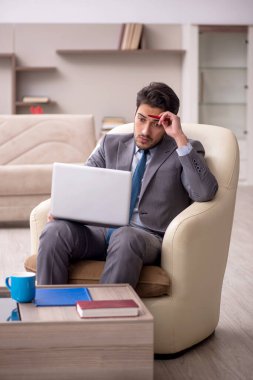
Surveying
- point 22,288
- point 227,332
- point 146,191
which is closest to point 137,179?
point 146,191

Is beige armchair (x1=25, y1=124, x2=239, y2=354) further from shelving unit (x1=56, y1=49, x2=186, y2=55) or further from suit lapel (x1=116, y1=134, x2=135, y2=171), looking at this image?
shelving unit (x1=56, y1=49, x2=186, y2=55)

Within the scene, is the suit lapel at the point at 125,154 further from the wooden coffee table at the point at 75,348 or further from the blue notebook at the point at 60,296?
the wooden coffee table at the point at 75,348

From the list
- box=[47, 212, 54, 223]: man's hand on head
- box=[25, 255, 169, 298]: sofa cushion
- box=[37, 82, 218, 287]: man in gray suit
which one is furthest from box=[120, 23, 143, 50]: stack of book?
box=[25, 255, 169, 298]: sofa cushion

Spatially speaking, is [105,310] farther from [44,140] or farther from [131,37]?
[131,37]

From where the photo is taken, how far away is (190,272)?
2711 mm

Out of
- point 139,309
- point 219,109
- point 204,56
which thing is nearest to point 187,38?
point 204,56

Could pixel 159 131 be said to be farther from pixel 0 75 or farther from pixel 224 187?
pixel 0 75

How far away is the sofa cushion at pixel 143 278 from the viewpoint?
265 centimetres

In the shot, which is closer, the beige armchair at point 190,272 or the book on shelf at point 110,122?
the beige armchair at point 190,272

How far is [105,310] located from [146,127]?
1.05 metres

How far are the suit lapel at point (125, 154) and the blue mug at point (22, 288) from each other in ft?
3.02

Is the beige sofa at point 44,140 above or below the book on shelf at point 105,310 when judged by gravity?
above

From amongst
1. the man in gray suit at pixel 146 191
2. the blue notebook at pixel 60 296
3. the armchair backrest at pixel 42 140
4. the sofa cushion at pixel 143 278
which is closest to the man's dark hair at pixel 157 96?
the man in gray suit at pixel 146 191

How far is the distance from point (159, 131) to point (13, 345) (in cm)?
125
